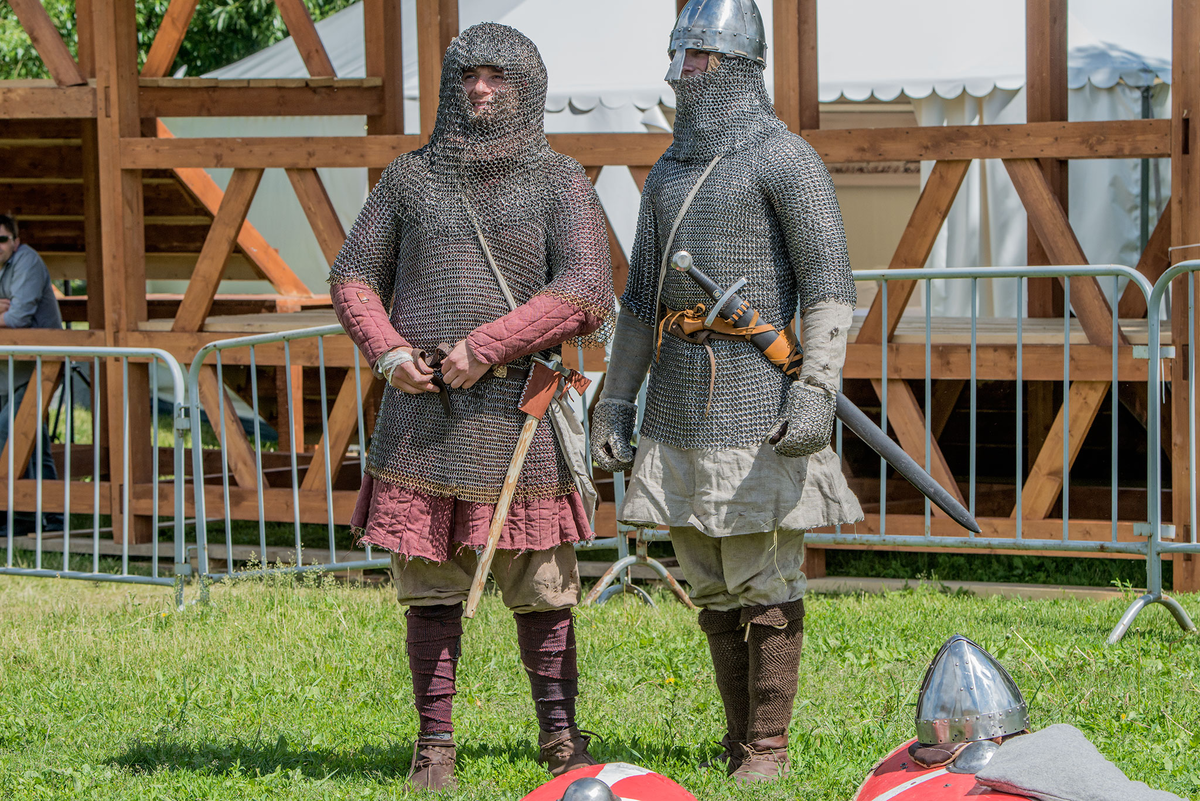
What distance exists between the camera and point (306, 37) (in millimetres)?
7426

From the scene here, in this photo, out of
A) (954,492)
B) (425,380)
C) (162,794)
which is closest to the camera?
(425,380)

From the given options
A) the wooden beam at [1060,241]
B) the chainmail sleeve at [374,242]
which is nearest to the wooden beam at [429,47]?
the wooden beam at [1060,241]

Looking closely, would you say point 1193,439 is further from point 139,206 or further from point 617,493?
point 139,206

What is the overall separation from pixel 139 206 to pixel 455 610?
3870 millimetres

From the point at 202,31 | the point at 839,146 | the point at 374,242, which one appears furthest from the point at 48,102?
the point at 202,31

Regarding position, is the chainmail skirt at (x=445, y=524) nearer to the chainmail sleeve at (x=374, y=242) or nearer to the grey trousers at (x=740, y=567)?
the grey trousers at (x=740, y=567)

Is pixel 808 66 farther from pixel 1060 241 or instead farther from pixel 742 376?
pixel 742 376

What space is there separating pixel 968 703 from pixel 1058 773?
282mm

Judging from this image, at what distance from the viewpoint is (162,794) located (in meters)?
3.12

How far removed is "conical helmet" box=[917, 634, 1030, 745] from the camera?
199cm

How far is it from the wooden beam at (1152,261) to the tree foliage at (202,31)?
10.3 meters

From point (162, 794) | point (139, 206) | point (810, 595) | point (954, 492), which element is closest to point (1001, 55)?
point (954, 492)

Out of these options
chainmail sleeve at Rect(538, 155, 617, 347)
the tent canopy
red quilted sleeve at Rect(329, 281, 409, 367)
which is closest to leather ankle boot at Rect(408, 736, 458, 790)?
red quilted sleeve at Rect(329, 281, 409, 367)

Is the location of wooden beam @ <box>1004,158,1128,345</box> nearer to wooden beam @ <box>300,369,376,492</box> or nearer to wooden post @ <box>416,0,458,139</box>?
wooden post @ <box>416,0,458,139</box>
